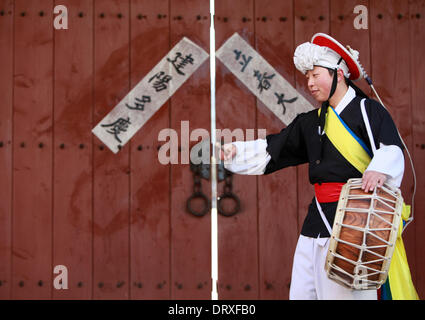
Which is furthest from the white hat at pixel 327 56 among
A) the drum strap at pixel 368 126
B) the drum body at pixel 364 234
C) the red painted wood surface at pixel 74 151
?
the red painted wood surface at pixel 74 151

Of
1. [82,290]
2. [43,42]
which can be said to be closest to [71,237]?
[82,290]

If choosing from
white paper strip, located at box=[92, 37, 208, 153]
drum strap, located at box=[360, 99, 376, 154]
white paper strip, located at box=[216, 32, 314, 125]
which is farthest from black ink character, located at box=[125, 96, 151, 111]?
drum strap, located at box=[360, 99, 376, 154]

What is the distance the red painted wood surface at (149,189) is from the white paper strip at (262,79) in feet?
1.22

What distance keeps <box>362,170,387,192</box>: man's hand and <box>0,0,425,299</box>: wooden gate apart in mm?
1045

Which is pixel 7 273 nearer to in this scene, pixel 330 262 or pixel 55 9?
pixel 55 9

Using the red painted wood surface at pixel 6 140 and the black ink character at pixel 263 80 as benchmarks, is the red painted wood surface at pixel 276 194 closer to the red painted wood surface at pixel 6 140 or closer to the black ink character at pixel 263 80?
the black ink character at pixel 263 80

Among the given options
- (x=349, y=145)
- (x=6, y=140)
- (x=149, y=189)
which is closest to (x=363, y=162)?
(x=349, y=145)

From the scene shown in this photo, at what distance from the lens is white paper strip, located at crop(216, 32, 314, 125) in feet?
9.79

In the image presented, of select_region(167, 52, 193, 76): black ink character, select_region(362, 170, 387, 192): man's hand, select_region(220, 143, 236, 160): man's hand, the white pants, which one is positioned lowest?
the white pants

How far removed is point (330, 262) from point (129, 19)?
6.04 feet

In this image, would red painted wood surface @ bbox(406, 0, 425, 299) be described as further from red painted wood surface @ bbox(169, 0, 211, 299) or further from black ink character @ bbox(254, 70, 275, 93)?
red painted wood surface @ bbox(169, 0, 211, 299)

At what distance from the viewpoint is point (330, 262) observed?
196 centimetres

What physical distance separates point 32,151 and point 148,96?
0.73 meters

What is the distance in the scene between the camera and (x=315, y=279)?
6.95ft
